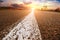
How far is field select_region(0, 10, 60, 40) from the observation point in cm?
211

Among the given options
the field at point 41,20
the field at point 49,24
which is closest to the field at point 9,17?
the field at point 41,20

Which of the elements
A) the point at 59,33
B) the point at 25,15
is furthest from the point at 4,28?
the point at 59,33

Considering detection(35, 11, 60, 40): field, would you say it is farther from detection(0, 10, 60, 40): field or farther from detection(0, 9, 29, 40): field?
detection(0, 9, 29, 40): field

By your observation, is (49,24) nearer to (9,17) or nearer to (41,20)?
(41,20)

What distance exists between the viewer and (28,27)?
2.22m

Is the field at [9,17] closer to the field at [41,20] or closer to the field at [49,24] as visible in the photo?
the field at [41,20]

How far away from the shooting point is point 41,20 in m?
2.27

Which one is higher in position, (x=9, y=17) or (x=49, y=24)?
(x=9, y=17)

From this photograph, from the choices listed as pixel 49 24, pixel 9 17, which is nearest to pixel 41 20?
pixel 49 24

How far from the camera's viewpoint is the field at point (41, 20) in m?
2.11

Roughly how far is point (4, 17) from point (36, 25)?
47 cm

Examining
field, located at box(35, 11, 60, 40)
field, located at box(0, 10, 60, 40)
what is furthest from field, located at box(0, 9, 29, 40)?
field, located at box(35, 11, 60, 40)

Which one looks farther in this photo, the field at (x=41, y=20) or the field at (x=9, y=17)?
the field at (x=9, y=17)

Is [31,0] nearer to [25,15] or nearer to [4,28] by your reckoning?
[25,15]
